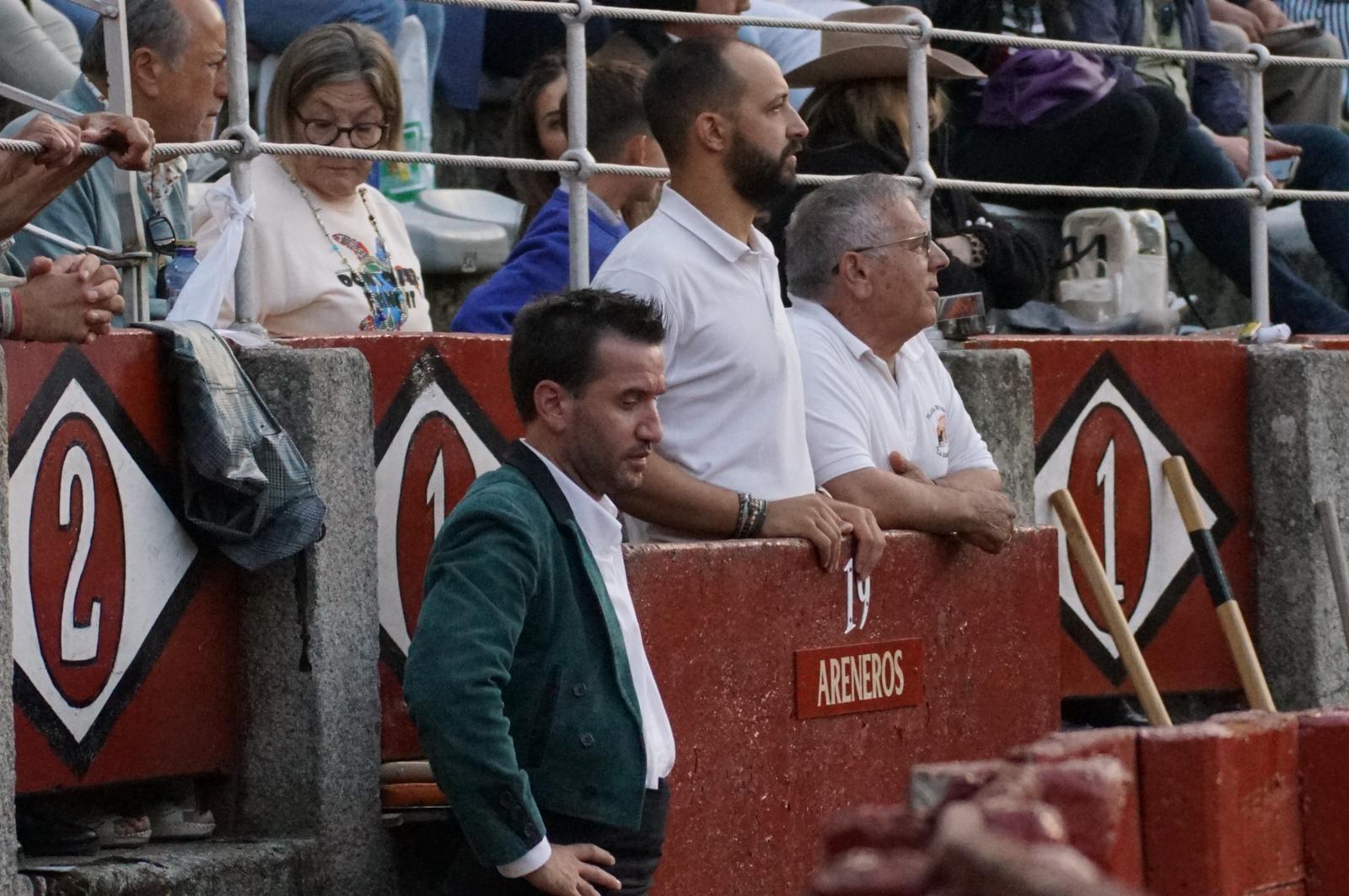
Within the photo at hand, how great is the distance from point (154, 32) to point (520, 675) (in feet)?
6.06

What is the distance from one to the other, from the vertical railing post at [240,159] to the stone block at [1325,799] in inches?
90.2

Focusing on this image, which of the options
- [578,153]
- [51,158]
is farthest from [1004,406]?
[51,158]

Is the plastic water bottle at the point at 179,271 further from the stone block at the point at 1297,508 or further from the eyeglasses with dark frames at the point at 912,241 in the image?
the stone block at the point at 1297,508

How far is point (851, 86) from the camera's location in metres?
6.87

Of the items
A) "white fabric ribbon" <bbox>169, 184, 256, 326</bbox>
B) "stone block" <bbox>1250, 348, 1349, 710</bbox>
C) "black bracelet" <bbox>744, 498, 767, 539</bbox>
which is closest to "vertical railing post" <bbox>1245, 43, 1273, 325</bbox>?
"stone block" <bbox>1250, 348, 1349, 710</bbox>

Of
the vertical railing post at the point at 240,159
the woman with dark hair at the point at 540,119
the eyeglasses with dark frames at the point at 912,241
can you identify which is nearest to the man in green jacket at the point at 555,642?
the vertical railing post at the point at 240,159

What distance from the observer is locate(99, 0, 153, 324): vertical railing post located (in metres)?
4.83

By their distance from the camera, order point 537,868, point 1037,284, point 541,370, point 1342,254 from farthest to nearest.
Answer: point 1342,254, point 1037,284, point 541,370, point 537,868

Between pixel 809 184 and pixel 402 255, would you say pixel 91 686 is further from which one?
pixel 809 184

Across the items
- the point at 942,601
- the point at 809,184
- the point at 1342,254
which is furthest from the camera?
the point at 1342,254

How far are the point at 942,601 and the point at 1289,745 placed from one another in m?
1.34

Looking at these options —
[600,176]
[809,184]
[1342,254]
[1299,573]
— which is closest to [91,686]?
[600,176]

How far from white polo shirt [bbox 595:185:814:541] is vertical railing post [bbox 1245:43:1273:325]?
2744 mm

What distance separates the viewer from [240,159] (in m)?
5.09
